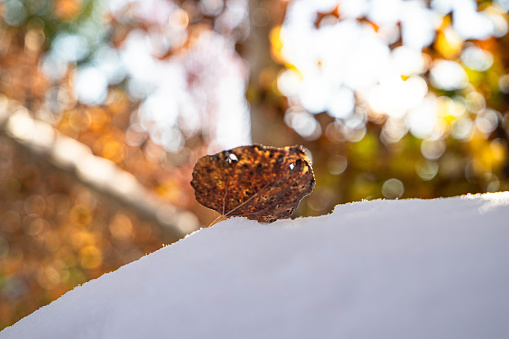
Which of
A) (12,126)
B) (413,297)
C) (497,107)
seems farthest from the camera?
(12,126)

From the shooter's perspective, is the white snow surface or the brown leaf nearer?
the white snow surface

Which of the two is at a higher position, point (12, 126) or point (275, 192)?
point (275, 192)

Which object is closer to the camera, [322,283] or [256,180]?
[322,283]

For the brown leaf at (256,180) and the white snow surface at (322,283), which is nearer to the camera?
the white snow surface at (322,283)

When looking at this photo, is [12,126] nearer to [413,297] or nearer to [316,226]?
[316,226]

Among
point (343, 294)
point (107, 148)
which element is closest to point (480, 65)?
point (343, 294)
